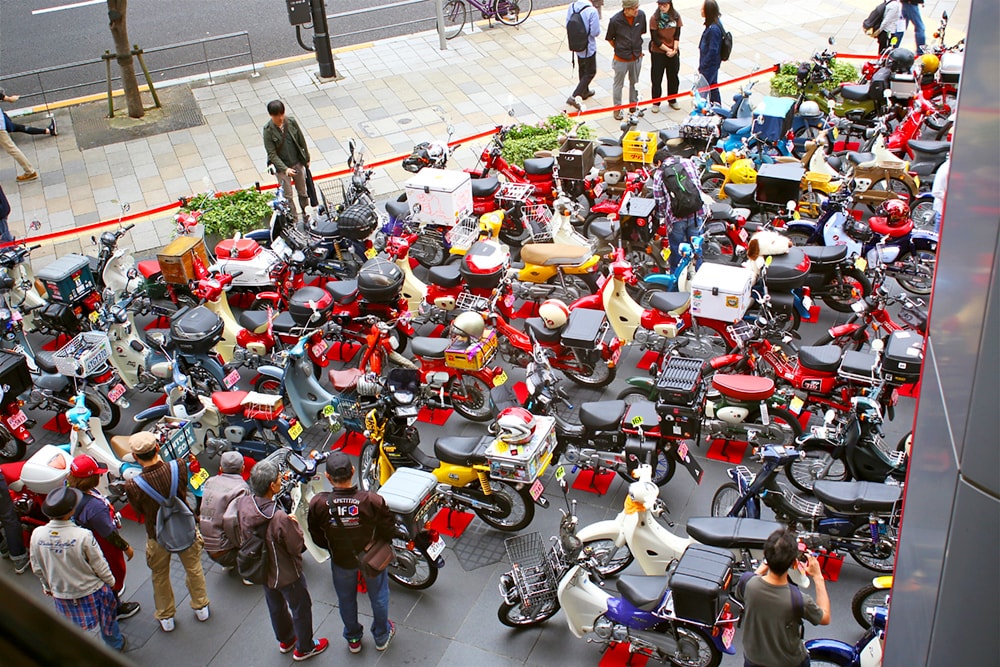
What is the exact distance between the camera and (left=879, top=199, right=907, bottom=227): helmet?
851 cm

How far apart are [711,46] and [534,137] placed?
321cm

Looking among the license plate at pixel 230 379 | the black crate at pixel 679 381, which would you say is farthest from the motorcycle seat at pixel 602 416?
the license plate at pixel 230 379

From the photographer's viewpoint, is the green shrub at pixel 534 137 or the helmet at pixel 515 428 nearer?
the helmet at pixel 515 428

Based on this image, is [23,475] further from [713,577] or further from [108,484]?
[713,577]

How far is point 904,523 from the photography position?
8.92 feet

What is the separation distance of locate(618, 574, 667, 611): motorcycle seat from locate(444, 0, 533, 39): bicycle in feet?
44.3

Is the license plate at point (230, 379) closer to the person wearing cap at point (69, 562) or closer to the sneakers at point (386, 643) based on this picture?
the person wearing cap at point (69, 562)

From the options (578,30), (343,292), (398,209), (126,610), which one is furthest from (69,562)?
(578,30)

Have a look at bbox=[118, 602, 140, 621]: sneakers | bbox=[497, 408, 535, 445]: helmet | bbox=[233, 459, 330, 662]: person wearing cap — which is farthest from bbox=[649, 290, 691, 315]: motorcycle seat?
bbox=[118, 602, 140, 621]: sneakers

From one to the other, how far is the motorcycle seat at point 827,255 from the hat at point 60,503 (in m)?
6.29

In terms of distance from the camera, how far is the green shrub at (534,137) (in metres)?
10.8

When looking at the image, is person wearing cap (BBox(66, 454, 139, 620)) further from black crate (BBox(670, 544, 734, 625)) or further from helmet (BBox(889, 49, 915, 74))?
helmet (BBox(889, 49, 915, 74))

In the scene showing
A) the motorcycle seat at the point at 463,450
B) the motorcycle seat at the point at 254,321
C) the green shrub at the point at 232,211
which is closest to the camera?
the motorcycle seat at the point at 463,450

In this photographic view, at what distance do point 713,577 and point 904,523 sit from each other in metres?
2.33
